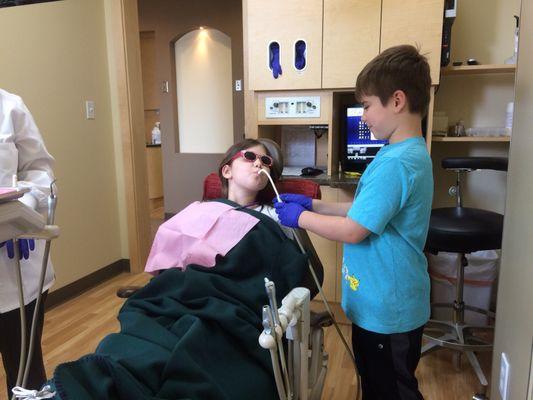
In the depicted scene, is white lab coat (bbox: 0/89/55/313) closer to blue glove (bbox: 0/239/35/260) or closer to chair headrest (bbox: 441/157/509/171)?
blue glove (bbox: 0/239/35/260)

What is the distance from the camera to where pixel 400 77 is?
1.10 meters

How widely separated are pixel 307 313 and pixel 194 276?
30cm

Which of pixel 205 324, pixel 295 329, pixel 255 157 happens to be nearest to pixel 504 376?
pixel 295 329

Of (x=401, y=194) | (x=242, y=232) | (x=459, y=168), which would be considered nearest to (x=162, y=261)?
(x=242, y=232)

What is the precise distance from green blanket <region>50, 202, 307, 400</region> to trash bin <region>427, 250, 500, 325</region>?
1.26 meters

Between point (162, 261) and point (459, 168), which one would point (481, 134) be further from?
point (162, 261)

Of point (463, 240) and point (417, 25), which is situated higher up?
point (417, 25)

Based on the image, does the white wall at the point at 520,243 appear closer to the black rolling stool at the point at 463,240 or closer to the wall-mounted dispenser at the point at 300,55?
the black rolling stool at the point at 463,240

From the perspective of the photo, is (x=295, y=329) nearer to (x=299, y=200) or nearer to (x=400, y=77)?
(x=299, y=200)

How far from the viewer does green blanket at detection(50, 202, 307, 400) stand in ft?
2.53

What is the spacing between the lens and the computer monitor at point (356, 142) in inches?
93.2

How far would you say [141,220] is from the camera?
10.3ft

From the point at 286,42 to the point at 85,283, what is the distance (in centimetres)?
199

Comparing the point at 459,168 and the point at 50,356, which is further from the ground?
the point at 459,168
